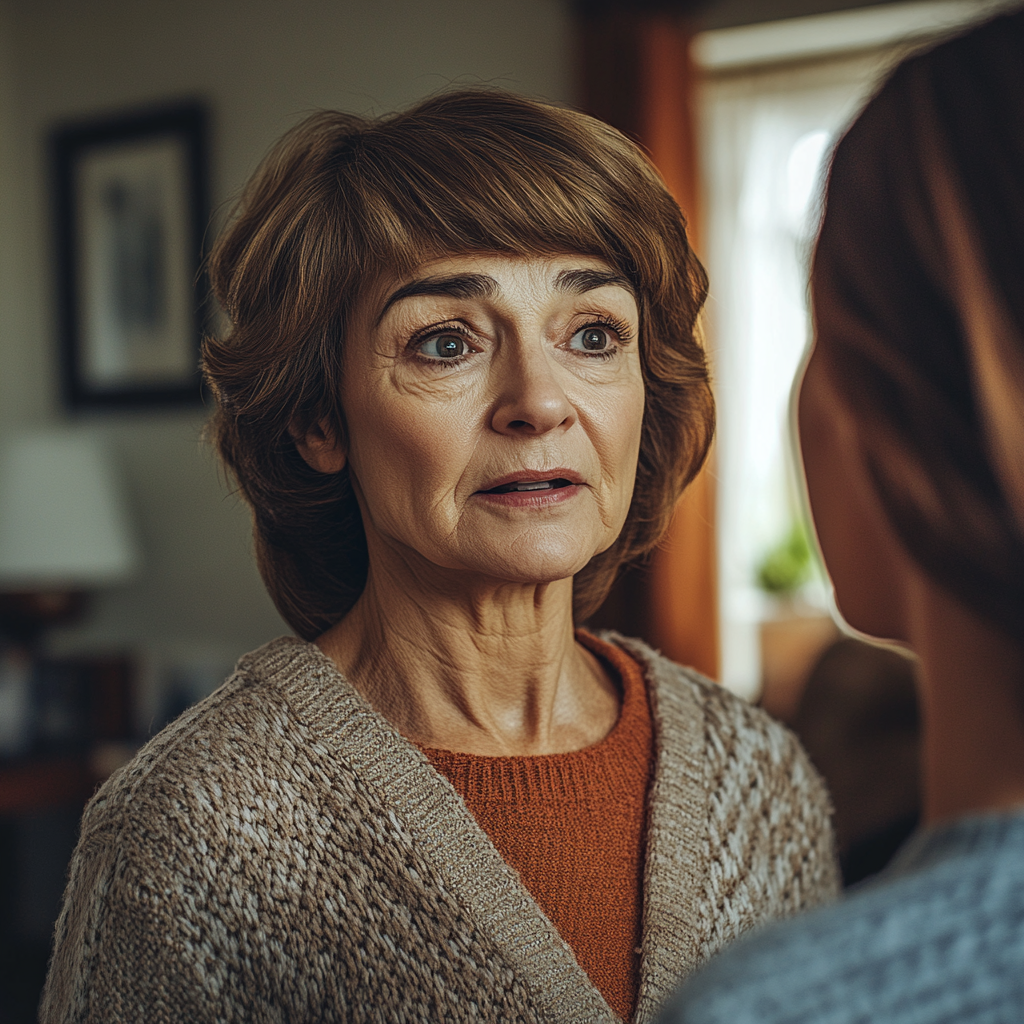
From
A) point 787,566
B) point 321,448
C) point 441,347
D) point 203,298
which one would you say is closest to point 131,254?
point 203,298

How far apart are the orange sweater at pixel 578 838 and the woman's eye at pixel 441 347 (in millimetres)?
361

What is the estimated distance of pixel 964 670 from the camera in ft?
1.85

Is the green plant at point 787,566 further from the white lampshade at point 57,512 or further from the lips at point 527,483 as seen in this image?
the lips at point 527,483

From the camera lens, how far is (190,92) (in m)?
3.86

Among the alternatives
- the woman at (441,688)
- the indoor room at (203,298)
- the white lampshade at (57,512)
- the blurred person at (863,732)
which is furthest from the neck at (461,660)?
the white lampshade at (57,512)

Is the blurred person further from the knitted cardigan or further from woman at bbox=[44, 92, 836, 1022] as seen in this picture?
the knitted cardigan

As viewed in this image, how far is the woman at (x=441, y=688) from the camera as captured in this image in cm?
88

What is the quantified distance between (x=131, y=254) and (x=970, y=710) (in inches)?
153

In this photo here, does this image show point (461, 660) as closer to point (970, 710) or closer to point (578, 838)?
point (578, 838)

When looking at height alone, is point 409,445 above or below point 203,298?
below

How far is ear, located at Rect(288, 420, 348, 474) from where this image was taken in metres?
1.07

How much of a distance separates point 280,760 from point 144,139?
11.6ft

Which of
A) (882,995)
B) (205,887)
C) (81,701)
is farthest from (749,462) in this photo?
(882,995)

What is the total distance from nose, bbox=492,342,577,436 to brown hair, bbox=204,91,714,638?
9 cm
